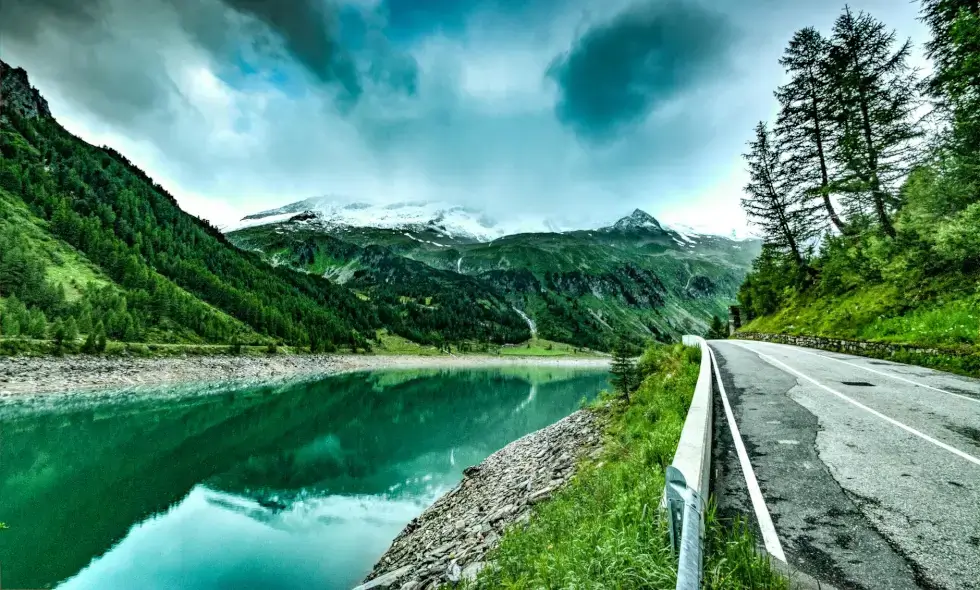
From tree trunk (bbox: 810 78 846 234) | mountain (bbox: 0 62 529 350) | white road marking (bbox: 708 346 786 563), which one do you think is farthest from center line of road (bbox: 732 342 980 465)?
mountain (bbox: 0 62 529 350)

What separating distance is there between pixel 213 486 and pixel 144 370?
58.8 meters

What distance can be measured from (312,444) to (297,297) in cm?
14695

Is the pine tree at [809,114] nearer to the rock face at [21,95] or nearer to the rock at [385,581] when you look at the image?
the rock at [385,581]

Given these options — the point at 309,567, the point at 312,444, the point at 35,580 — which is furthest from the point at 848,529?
the point at 312,444

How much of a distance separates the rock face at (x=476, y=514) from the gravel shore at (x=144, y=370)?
58.5m

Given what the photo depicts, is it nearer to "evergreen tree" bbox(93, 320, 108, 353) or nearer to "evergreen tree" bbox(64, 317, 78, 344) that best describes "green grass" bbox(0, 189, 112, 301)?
"evergreen tree" bbox(93, 320, 108, 353)

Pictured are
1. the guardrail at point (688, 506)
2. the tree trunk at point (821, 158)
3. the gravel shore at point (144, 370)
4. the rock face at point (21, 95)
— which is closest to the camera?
Answer: the guardrail at point (688, 506)

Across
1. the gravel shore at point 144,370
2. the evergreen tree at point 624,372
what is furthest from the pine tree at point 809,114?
the gravel shore at point 144,370

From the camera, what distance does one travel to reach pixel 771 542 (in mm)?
4555

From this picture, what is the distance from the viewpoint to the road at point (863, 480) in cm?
419

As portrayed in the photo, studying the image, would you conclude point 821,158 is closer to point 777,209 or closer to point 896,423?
point 777,209

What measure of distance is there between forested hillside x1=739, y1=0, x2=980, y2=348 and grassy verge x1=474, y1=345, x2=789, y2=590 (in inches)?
700

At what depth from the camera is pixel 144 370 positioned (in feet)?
219

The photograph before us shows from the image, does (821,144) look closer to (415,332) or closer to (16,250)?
(16,250)
